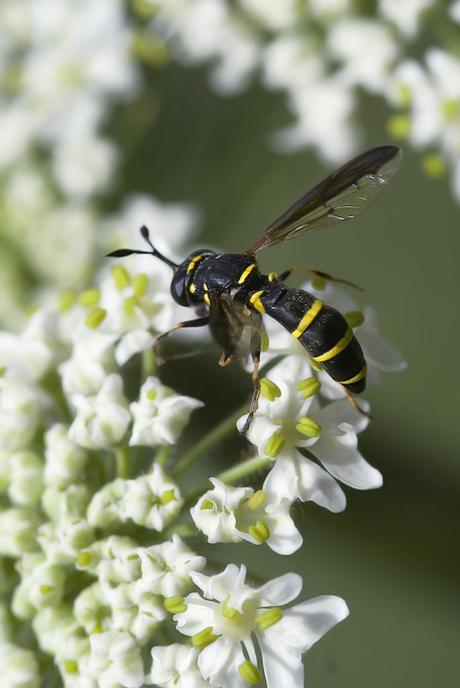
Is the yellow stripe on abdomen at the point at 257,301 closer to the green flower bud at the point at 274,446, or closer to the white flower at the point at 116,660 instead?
the green flower bud at the point at 274,446

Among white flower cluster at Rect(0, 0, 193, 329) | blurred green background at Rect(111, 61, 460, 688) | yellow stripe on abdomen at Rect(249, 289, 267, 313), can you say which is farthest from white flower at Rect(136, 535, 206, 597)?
white flower cluster at Rect(0, 0, 193, 329)

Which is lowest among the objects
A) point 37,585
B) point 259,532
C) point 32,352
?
point 37,585

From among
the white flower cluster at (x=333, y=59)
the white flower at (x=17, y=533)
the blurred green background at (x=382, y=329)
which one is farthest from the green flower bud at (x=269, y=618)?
the white flower cluster at (x=333, y=59)

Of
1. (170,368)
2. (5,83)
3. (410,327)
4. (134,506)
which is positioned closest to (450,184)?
(410,327)

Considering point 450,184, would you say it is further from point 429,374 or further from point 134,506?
point 134,506

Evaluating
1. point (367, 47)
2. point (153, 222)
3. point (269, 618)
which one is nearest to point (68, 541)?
point (269, 618)

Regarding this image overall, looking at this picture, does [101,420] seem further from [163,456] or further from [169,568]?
[169,568]
